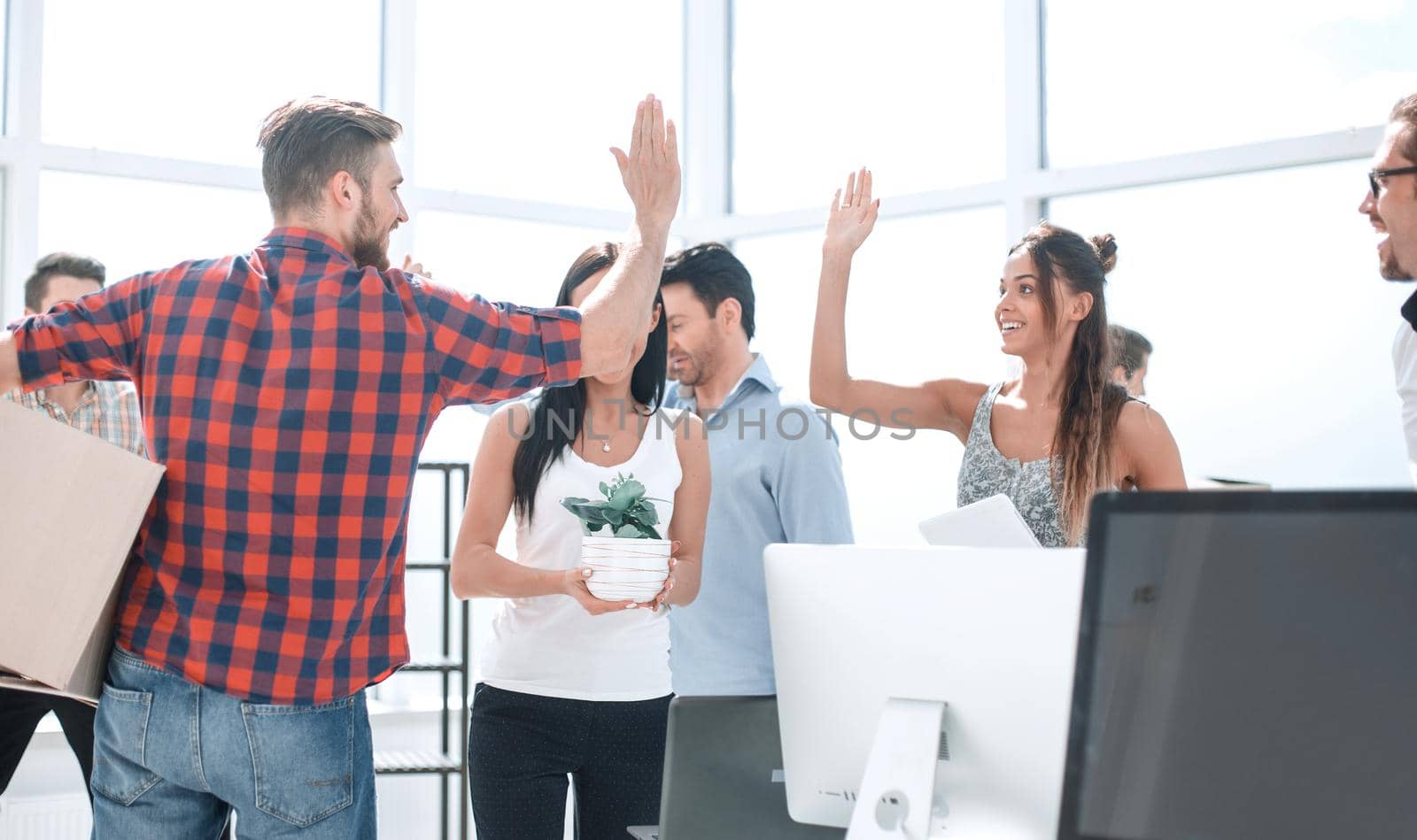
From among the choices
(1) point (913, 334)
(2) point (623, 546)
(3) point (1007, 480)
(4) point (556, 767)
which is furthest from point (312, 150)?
(1) point (913, 334)

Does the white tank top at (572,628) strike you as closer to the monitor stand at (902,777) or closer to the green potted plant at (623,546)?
the green potted plant at (623,546)

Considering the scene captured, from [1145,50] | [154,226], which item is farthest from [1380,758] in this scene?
[154,226]

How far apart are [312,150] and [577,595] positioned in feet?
2.31

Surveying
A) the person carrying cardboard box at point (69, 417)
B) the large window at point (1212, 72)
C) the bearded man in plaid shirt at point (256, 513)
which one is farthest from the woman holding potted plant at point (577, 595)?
the large window at point (1212, 72)

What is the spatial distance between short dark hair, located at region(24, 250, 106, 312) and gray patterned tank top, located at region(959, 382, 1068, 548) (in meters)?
2.14

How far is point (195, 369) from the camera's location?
1393 millimetres

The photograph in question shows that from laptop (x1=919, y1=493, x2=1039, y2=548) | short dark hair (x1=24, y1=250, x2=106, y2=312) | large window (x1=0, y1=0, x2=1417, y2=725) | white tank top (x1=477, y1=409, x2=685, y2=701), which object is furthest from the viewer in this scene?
large window (x1=0, y1=0, x2=1417, y2=725)

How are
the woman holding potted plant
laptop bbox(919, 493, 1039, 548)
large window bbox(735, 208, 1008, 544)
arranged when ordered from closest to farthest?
laptop bbox(919, 493, 1039, 548), the woman holding potted plant, large window bbox(735, 208, 1008, 544)

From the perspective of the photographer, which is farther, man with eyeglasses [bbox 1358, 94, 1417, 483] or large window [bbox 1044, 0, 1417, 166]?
large window [bbox 1044, 0, 1417, 166]

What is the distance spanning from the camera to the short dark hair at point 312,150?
1516mm

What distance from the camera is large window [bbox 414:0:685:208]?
13.8 ft

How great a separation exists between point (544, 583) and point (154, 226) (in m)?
2.54

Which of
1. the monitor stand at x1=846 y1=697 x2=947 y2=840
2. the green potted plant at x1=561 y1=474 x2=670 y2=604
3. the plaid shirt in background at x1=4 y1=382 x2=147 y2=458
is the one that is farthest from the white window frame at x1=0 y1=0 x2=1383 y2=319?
the monitor stand at x1=846 y1=697 x2=947 y2=840

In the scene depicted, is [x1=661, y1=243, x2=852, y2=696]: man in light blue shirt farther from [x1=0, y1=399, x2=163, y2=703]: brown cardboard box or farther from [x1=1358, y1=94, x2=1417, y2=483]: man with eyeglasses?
[x1=0, y1=399, x2=163, y2=703]: brown cardboard box
